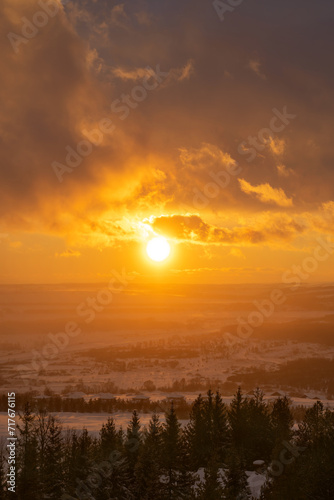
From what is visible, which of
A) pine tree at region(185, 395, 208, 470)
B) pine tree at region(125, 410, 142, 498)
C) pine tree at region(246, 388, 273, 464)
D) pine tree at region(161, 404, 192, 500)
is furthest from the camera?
pine tree at region(246, 388, 273, 464)

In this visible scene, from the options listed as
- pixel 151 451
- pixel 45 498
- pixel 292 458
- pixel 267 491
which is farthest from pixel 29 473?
pixel 292 458

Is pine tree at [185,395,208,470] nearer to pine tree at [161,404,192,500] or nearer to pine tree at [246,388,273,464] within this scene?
pine tree at [246,388,273,464]

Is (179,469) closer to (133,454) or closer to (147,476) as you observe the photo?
(133,454)

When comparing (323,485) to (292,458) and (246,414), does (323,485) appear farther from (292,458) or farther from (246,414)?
(246,414)

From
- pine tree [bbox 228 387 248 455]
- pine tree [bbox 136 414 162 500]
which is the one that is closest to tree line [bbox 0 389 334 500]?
pine tree [bbox 136 414 162 500]

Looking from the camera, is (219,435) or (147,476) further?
(219,435)

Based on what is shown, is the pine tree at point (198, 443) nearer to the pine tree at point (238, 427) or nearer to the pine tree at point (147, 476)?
the pine tree at point (238, 427)

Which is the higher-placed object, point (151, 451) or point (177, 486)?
point (151, 451)

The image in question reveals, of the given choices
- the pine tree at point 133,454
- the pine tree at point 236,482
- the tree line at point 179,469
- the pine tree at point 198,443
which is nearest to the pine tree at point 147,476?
the tree line at point 179,469

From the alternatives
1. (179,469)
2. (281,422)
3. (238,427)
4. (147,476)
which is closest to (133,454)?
(147,476)

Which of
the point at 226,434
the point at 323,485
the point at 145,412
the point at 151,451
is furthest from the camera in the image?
the point at 145,412

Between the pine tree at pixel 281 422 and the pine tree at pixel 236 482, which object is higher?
the pine tree at pixel 281 422
